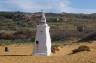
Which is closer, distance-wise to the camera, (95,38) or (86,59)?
(86,59)

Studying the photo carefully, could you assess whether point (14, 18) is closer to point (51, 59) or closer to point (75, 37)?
point (75, 37)

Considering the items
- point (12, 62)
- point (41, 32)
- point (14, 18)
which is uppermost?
point (41, 32)

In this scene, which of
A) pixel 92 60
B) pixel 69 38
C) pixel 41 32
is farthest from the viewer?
pixel 69 38

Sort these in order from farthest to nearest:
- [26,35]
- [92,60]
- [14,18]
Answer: [14,18] < [26,35] < [92,60]

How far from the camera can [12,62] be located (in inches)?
899

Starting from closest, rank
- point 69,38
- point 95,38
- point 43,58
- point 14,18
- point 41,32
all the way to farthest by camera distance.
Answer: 1. point 43,58
2. point 41,32
3. point 95,38
4. point 69,38
5. point 14,18

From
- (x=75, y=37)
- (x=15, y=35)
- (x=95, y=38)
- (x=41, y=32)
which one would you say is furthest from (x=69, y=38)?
(x=41, y=32)

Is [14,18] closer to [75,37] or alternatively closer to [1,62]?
[75,37]

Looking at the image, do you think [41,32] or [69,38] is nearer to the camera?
[41,32]

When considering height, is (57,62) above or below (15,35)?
above

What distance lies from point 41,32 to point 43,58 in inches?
116

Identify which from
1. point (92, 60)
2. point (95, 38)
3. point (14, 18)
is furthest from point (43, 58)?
point (14, 18)

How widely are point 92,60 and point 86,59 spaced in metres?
0.61

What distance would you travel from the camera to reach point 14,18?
143 metres
